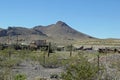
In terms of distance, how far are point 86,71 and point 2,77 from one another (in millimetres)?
4311

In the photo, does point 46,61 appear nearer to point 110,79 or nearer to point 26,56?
point 26,56

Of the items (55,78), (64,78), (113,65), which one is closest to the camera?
(64,78)

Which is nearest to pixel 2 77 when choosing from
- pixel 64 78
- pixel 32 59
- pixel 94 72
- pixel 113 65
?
pixel 64 78

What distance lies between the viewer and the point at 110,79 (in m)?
24.9

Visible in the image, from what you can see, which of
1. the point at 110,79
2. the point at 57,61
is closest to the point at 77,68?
the point at 110,79

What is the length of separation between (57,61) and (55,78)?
13.1 meters

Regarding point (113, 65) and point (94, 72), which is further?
point (113, 65)

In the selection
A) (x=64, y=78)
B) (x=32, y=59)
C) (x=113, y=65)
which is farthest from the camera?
(x=32, y=59)

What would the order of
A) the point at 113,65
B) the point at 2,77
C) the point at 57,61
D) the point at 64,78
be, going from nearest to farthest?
1. the point at 64,78
2. the point at 2,77
3. the point at 113,65
4. the point at 57,61

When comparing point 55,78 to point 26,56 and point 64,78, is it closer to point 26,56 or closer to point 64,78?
point 64,78

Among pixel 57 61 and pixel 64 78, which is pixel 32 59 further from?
pixel 64 78

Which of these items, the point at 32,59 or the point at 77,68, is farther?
the point at 32,59

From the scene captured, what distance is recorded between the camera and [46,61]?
4047 centimetres

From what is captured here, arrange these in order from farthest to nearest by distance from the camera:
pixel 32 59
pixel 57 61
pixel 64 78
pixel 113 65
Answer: pixel 32 59 → pixel 57 61 → pixel 113 65 → pixel 64 78
